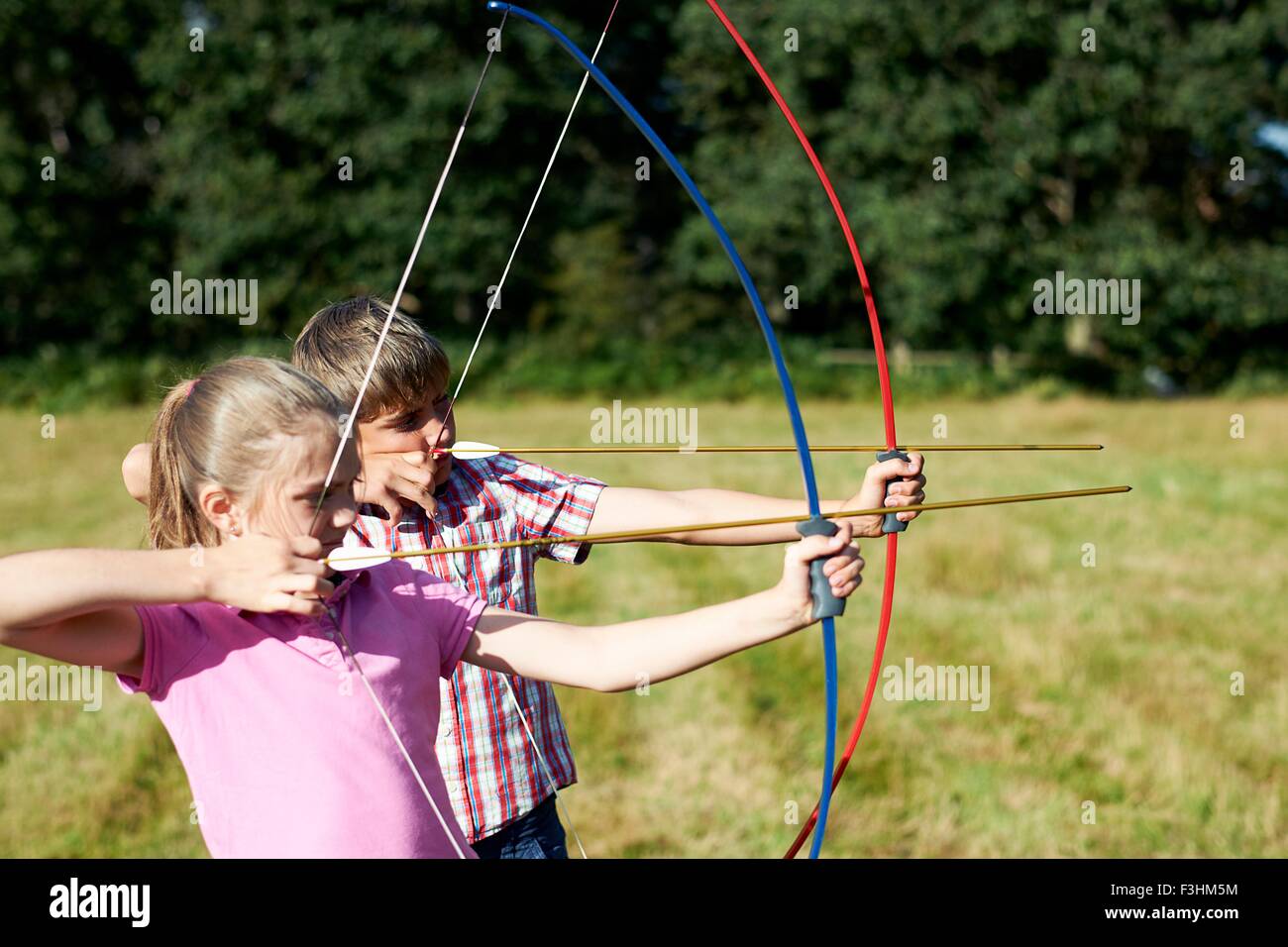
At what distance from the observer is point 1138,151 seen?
22016 millimetres

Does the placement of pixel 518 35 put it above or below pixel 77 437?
above

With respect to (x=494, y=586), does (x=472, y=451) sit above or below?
above

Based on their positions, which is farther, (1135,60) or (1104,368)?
(1104,368)

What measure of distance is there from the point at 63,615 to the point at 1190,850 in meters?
3.70

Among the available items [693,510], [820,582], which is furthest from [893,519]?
[820,582]

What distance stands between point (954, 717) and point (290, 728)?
171 inches

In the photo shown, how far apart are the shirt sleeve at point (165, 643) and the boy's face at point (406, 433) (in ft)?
2.10

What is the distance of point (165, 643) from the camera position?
170cm

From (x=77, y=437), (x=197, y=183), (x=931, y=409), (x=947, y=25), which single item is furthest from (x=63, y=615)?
(x=197, y=183)

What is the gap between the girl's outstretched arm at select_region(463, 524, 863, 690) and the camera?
5.40 feet

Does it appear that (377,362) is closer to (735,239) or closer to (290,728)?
(290,728)

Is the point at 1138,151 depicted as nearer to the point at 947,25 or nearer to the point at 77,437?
the point at 947,25
